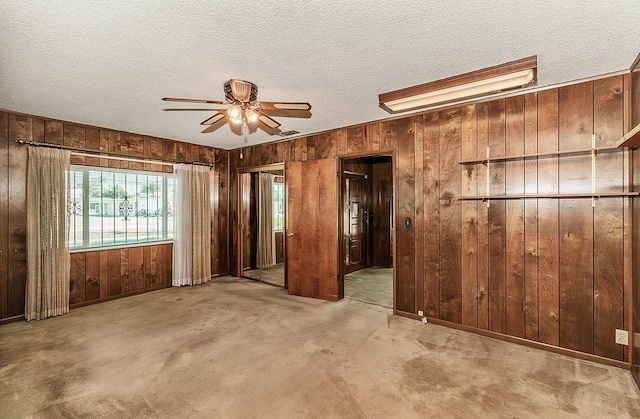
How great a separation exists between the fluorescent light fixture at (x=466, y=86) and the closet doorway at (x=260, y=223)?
3355 mm

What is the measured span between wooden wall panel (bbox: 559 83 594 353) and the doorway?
3215 mm

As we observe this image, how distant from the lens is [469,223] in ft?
10.8

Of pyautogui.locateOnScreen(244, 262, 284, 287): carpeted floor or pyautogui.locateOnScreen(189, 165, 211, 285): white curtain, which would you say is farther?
pyautogui.locateOnScreen(244, 262, 284, 287): carpeted floor

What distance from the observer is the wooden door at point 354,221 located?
622 centimetres

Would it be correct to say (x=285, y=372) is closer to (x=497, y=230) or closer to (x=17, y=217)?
(x=497, y=230)

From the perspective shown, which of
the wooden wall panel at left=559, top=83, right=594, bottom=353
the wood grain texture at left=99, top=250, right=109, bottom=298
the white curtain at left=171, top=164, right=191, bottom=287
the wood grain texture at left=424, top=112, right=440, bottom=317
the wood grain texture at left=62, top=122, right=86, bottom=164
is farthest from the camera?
the white curtain at left=171, top=164, right=191, bottom=287

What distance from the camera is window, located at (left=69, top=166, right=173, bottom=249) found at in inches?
168

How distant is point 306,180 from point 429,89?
2341mm

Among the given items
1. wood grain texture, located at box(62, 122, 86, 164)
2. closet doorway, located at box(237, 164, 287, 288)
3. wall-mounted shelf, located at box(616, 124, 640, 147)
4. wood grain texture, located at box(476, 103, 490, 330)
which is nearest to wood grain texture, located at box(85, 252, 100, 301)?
wood grain texture, located at box(62, 122, 86, 164)

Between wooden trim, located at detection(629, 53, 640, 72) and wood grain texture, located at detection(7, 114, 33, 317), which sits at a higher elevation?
wooden trim, located at detection(629, 53, 640, 72)

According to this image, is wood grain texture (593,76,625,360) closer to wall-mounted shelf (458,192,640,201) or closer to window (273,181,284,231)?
wall-mounted shelf (458,192,640,201)

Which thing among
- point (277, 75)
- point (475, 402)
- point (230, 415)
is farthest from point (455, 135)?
point (230, 415)

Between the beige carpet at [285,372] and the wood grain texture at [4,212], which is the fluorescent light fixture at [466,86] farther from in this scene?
the wood grain texture at [4,212]

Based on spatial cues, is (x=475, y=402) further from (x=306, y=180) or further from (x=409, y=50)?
(x=306, y=180)
